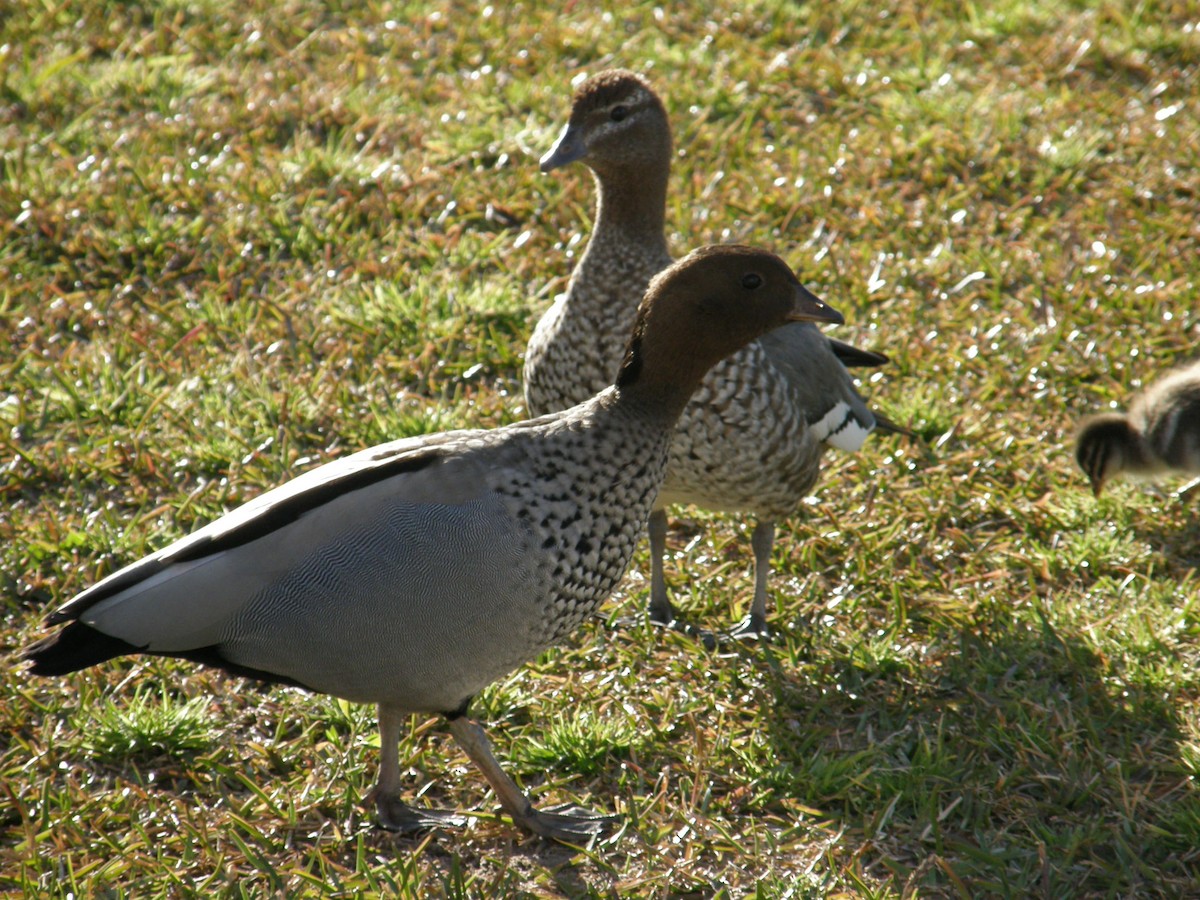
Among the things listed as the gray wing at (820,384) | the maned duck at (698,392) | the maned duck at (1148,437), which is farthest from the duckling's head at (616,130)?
the maned duck at (1148,437)

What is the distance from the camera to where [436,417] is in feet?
16.2

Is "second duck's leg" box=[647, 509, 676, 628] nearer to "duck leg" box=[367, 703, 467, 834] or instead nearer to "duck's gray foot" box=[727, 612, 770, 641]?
"duck's gray foot" box=[727, 612, 770, 641]

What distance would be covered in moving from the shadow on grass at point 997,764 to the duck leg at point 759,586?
0.18 metres

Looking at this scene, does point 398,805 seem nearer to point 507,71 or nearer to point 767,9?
point 507,71

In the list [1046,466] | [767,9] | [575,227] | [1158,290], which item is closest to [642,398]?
[1046,466]

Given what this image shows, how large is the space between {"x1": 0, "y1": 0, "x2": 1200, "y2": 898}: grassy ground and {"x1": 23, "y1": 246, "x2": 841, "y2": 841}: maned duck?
20.9 inches

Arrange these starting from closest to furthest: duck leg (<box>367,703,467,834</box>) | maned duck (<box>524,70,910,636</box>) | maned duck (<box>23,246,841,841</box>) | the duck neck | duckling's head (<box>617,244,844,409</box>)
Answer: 1. maned duck (<box>23,246,841,841</box>)
2. duckling's head (<box>617,244,844,409</box>)
3. duck leg (<box>367,703,467,834</box>)
4. maned duck (<box>524,70,910,636</box>)
5. the duck neck

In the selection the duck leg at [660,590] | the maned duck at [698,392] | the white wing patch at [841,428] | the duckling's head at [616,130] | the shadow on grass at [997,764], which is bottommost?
the shadow on grass at [997,764]

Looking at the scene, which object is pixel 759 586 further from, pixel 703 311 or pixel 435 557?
pixel 435 557

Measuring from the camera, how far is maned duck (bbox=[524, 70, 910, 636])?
3.95 meters

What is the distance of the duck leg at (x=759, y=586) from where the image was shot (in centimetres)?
425

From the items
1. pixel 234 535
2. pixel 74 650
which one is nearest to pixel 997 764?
pixel 234 535

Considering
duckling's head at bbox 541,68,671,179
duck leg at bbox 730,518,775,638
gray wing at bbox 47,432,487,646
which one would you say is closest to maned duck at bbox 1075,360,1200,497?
duck leg at bbox 730,518,775,638

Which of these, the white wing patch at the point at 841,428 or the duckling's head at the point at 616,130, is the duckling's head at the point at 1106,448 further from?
the duckling's head at the point at 616,130
